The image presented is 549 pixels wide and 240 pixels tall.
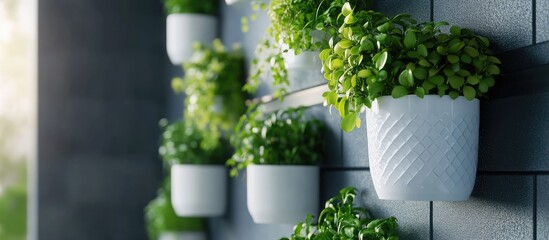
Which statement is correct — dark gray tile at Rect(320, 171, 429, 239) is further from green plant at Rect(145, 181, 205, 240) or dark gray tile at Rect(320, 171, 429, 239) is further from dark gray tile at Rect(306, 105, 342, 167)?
green plant at Rect(145, 181, 205, 240)

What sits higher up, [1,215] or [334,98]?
[334,98]

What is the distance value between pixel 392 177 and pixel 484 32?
320 millimetres

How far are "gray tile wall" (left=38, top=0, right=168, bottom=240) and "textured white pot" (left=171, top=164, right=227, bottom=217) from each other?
873 mm

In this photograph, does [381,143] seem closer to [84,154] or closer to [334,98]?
[334,98]

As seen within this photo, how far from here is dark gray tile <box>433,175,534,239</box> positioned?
4.38 feet

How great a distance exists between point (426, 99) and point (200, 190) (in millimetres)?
1677

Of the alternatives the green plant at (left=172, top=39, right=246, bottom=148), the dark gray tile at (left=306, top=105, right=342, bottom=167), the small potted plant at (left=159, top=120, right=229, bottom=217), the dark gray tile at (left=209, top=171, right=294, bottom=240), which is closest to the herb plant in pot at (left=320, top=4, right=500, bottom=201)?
the dark gray tile at (left=306, top=105, right=342, bottom=167)

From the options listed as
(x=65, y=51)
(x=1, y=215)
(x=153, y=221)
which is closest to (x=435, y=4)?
(x=153, y=221)

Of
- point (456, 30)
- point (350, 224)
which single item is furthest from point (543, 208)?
point (350, 224)

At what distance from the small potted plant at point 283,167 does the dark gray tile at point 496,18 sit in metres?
0.66

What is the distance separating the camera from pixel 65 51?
3.70 meters

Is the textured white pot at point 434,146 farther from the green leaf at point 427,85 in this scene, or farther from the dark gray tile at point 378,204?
the dark gray tile at point 378,204

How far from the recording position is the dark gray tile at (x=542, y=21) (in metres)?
1.28

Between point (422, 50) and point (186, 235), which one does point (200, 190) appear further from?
point (422, 50)
